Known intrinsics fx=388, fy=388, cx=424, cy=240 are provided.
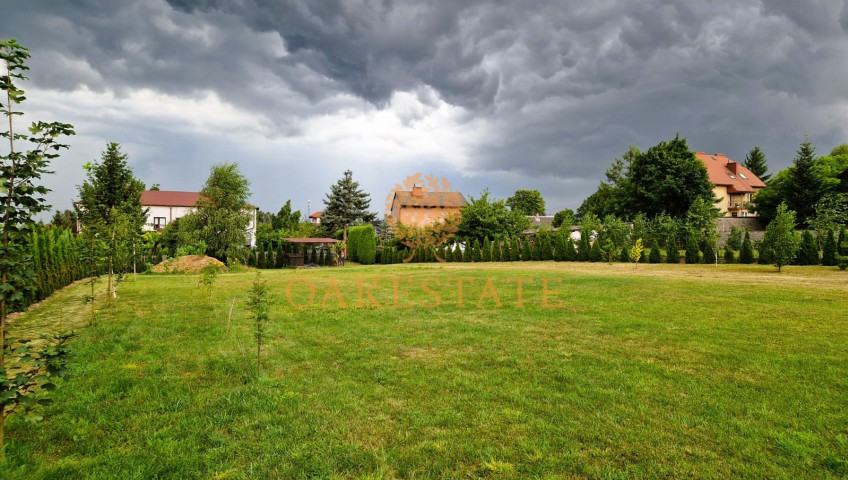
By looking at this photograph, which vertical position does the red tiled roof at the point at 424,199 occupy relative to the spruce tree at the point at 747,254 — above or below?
above

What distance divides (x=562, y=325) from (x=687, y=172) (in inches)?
1288

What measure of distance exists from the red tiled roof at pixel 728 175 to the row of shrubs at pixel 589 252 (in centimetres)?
2480

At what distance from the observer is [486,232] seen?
30156 mm

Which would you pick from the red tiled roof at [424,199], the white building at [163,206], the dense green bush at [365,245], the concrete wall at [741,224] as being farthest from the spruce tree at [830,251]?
the white building at [163,206]

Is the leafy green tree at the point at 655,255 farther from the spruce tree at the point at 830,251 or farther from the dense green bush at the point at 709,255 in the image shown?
the spruce tree at the point at 830,251

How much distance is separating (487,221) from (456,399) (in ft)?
86.8

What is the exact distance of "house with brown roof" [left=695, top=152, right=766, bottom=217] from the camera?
42875mm

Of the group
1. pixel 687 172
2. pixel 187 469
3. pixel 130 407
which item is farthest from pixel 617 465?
pixel 687 172

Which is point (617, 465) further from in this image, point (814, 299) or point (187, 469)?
point (814, 299)

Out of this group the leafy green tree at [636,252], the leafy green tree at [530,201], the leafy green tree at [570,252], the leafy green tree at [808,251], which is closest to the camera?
the leafy green tree at [808,251]

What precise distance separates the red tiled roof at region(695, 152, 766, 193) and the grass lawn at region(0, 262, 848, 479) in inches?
1748

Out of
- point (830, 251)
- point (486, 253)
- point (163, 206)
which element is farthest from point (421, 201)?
point (163, 206)

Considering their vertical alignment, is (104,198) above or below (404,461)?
above

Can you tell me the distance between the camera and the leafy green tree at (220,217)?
2561cm
